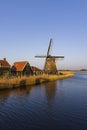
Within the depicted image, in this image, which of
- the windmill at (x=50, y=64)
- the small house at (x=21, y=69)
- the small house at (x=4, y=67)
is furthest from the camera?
the windmill at (x=50, y=64)

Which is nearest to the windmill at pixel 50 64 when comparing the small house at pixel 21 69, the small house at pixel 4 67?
the small house at pixel 21 69

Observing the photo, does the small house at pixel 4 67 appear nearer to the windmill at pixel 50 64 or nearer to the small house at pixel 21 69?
the small house at pixel 21 69

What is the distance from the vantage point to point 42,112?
15188 mm

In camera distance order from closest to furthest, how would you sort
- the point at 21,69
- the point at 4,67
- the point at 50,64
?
the point at 4,67 < the point at 21,69 < the point at 50,64

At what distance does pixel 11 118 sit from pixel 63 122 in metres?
3.43

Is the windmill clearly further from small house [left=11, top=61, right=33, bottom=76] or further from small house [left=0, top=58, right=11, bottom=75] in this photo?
small house [left=0, top=58, right=11, bottom=75]

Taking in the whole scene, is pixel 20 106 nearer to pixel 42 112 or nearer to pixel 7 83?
pixel 42 112

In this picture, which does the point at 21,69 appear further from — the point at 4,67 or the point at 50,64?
the point at 50,64

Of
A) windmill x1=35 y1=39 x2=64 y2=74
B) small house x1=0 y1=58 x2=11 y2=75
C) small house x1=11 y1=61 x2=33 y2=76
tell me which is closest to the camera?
small house x1=0 y1=58 x2=11 y2=75

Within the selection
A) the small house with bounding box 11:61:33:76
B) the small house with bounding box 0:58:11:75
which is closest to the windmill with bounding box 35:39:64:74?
the small house with bounding box 11:61:33:76

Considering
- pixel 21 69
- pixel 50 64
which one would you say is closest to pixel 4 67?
pixel 21 69

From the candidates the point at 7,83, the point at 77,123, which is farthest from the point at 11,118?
the point at 7,83

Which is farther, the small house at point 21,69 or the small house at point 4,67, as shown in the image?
the small house at point 21,69

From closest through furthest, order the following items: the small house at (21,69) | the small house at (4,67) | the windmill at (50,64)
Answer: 1. the small house at (4,67)
2. the small house at (21,69)
3. the windmill at (50,64)
